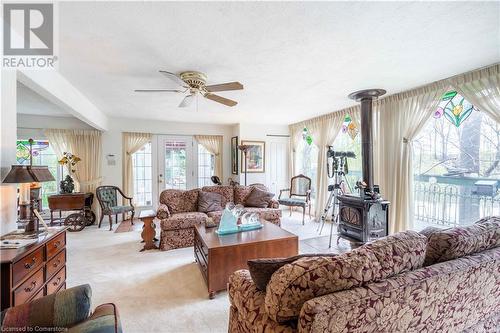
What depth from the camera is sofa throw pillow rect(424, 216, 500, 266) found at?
4.36ft

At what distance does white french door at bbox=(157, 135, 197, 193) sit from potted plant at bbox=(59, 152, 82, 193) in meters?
1.73

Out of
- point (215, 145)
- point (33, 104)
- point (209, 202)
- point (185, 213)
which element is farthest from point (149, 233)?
point (33, 104)

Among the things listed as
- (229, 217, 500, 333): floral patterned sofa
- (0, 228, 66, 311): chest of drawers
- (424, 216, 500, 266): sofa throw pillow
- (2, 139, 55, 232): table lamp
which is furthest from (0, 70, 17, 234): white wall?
(424, 216, 500, 266): sofa throw pillow

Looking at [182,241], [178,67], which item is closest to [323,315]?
[178,67]

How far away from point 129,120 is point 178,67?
365 centimetres

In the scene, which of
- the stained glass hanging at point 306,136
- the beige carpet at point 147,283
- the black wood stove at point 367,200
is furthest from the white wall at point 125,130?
the black wood stove at point 367,200

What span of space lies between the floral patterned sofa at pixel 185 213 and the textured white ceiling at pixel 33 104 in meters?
2.56

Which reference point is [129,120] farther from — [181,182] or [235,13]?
[235,13]

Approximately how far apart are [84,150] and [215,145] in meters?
3.03

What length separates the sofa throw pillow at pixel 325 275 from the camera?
101 centimetres

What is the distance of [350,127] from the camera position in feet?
14.5

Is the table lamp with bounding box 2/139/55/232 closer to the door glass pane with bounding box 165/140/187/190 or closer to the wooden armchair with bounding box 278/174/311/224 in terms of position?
the door glass pane with bounding box 165/140/187/190

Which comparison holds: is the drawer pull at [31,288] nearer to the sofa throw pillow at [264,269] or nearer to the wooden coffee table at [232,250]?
the wooden coffee table at [232,250]

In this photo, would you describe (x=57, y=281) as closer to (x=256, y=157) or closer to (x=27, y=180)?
(x=27, y=180)
